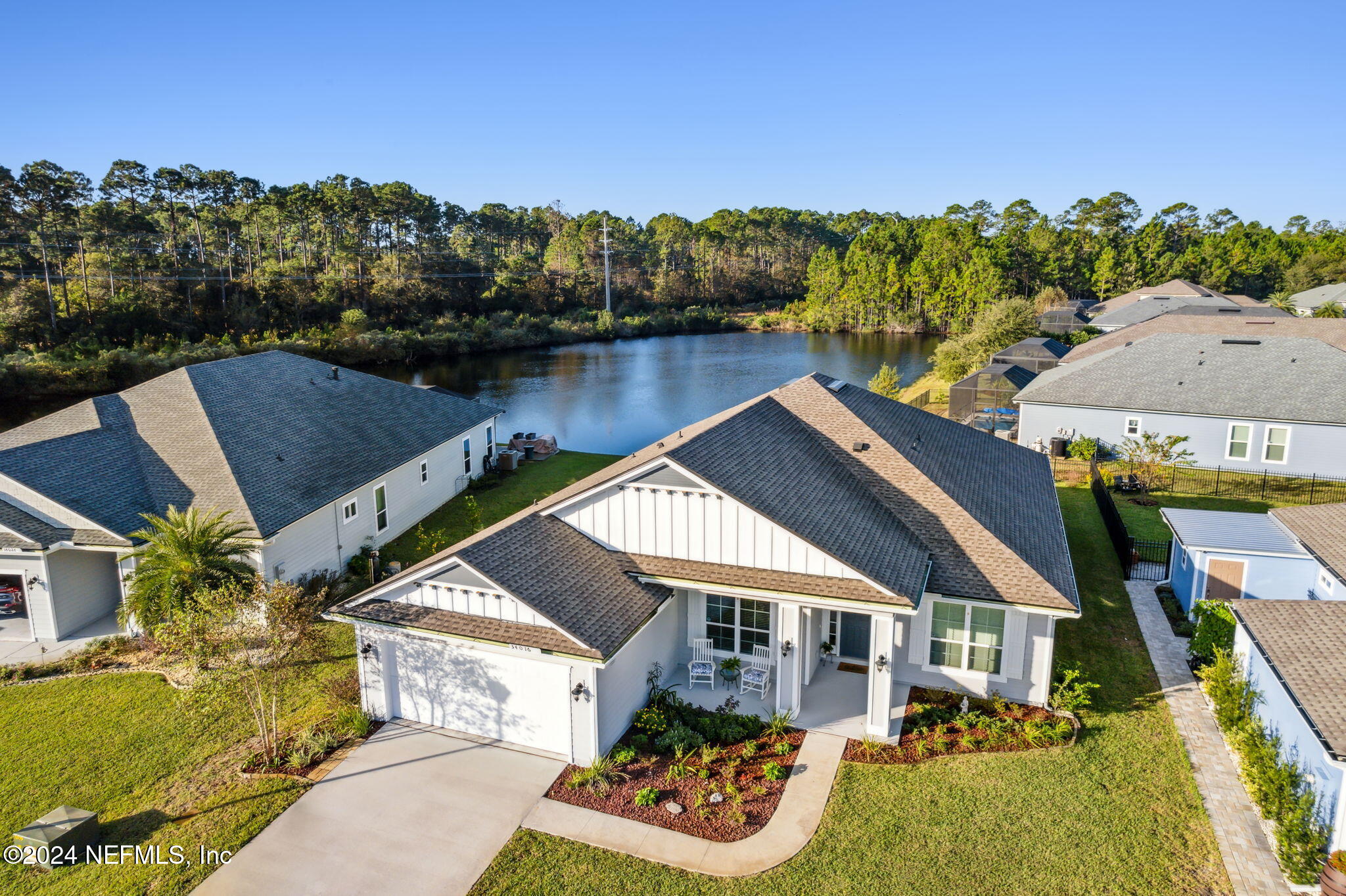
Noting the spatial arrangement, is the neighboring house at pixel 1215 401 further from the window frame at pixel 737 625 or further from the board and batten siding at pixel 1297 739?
the window frame at pixel 737 625

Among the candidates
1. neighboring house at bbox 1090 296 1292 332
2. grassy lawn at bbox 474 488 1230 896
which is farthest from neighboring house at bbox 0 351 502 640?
neighboring house at bbox 1090 296 1292 332

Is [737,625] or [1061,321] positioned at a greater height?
[1061,321]

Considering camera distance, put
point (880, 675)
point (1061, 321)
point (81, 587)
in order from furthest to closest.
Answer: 1. point (1061, 321)
2. point (81, 587)
3. point (880, 675)

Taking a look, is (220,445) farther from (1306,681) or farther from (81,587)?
(1306,681)

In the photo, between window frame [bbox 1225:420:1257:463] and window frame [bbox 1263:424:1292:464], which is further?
window frame [bbox 1225:420:1257:463]

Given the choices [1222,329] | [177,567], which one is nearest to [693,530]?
[177,567]

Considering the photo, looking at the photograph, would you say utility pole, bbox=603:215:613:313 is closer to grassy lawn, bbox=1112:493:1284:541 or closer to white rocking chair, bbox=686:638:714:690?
grassy lawn, bbox=1112:493:1284:541

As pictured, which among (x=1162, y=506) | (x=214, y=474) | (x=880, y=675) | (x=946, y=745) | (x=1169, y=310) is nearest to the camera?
(x=946, y=745)

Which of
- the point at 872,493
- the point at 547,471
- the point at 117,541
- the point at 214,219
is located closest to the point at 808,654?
the point at 872,493
